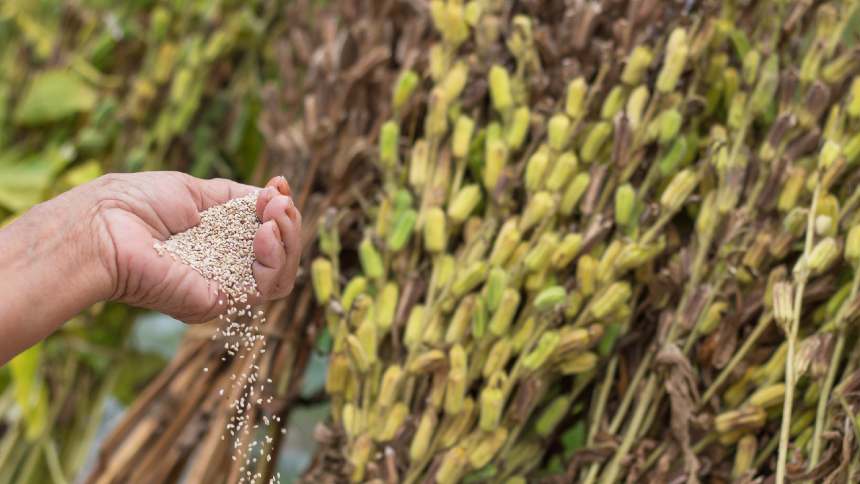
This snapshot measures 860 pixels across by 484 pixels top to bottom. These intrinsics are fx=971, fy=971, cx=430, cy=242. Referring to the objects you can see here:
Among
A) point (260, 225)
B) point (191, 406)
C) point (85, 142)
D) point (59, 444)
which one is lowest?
point (59, 444)

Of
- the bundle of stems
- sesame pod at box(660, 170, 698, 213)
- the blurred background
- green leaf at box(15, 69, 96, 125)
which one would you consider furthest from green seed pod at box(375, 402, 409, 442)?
green leaf at box(15, 69, 96, 125)

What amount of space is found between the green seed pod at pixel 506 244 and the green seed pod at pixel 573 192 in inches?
1.5

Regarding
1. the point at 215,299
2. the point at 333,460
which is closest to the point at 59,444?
the point at 333,460

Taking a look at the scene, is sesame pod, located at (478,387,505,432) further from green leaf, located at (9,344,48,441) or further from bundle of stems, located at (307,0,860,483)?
green leaf, located at (9,344,48,441)

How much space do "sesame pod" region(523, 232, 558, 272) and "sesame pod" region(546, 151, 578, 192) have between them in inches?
1.5

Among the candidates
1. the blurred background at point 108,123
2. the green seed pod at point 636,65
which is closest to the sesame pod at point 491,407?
the green seed pod at point 636,65

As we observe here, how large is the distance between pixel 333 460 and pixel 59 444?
15.5 inches

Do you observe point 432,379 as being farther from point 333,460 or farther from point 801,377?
point 801,377

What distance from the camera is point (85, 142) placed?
0.91 meters

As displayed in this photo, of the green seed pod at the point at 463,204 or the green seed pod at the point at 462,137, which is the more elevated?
the green seed pod at the point at 462,137

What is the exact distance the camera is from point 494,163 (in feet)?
2.06

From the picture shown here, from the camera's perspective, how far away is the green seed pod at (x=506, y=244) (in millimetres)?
597

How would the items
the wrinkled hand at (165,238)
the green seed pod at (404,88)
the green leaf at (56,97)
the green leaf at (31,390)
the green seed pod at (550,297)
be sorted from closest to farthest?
the wrinkled hand at (165,238) → the green seed pod at (550,297) → the green seed pod at (404,88) → the green leaf at (31,390) → the green leaf at (56,97)

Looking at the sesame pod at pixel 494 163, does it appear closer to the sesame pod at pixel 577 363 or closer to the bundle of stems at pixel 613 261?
the bundle of stems at pixel 613 261
